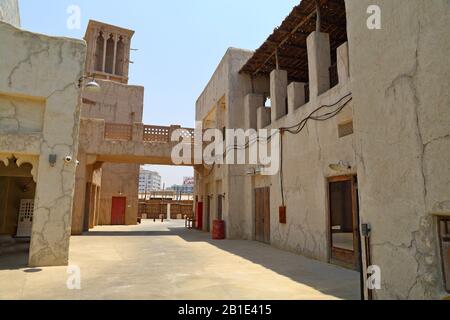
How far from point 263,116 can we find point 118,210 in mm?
17337

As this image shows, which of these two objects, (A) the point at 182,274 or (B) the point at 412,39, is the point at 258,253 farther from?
(B) the point at 412,39

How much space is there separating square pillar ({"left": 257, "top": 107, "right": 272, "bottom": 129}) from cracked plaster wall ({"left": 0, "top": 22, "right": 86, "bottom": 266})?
791 centimetres

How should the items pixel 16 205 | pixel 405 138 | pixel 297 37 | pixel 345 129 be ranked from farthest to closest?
pixel 16 205
pixel 297 37
pixel 345 129
pixel 405 138

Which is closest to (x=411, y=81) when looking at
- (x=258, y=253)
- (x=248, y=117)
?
(x=258, y=253)

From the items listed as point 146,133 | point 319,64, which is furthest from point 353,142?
point 146,133

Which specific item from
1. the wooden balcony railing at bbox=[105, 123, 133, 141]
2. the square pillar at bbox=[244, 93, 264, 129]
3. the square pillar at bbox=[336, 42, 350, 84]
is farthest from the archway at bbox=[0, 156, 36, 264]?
the square pillar at bbox=[336, 42, 350, 84]

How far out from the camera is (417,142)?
3674mm

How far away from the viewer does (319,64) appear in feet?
33.9

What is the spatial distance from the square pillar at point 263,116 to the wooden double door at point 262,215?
2.86m

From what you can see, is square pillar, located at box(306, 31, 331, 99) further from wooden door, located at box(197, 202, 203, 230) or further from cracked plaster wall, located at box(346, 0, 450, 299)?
wooden door, located at box(197, 202, 203, 230)

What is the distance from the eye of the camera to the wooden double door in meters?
13.5

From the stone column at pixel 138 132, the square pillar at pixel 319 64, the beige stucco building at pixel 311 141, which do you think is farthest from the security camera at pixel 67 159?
the stone column at pixel 138 132

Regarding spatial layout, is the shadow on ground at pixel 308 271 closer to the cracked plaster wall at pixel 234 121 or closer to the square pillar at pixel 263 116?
the cracked plaster wall at pixel 234 121

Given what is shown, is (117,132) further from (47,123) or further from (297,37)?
(297,37)
